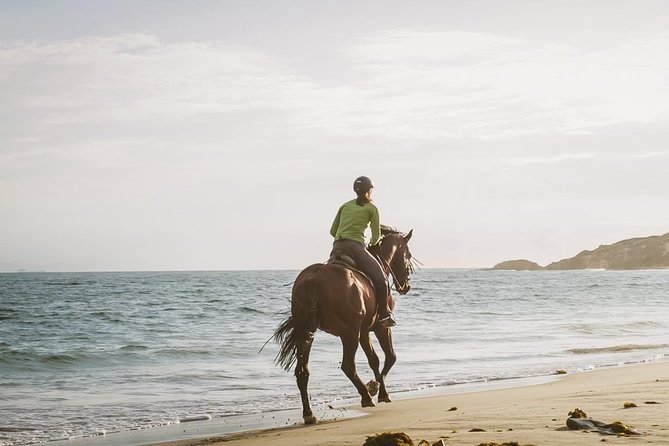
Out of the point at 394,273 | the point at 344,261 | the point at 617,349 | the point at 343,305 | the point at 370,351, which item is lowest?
the point at 617,349

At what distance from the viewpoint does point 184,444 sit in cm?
804

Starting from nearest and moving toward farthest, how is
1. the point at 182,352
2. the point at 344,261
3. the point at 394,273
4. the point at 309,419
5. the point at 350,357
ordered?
the point at 309,419 < the point at 350,357 < the point at 344,261 < the point at 394,273 < the point at 182,352

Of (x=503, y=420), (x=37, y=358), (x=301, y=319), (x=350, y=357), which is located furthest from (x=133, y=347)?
(x=503, y=420)

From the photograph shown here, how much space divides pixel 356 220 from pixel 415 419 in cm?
315

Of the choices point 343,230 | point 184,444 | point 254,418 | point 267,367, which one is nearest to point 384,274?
point 343,230

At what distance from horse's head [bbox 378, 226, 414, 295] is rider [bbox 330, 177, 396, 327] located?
1.09 metres

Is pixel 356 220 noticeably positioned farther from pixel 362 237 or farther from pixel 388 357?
pixel 388 357

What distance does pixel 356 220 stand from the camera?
402 inches

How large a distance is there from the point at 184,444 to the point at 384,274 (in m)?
3.69

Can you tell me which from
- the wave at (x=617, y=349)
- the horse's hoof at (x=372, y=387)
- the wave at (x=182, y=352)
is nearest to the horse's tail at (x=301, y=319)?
the horse's hoof at (x=372, y=387)

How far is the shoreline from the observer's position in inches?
267

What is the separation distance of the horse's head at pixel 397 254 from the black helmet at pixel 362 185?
1346mm

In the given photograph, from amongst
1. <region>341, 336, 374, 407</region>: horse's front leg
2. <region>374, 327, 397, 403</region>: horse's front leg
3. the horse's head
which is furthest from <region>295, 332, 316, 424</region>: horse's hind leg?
the horse's head

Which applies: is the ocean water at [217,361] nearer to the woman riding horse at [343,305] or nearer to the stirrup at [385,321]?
the woman riding horse at [343,305]
